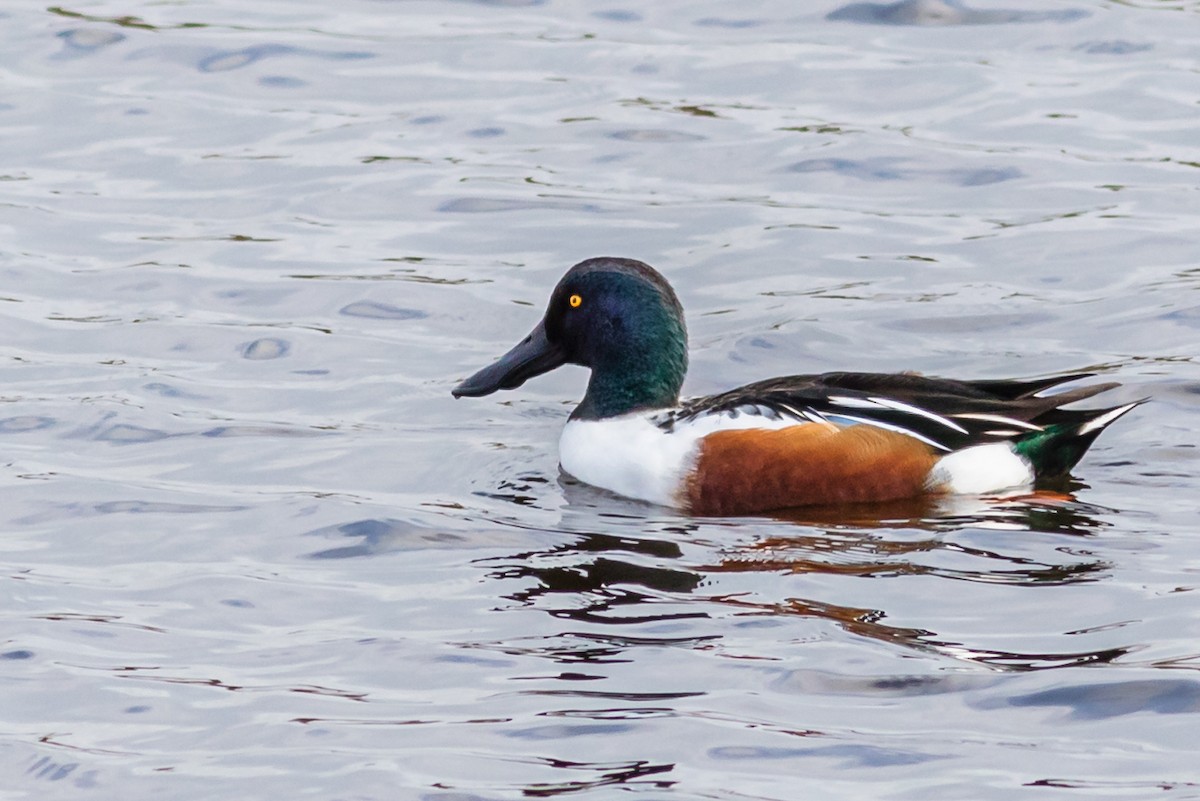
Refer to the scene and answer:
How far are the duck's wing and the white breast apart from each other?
0.06 meters

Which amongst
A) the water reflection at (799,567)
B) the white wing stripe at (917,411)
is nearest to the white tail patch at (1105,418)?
the water reflection at (799,567)

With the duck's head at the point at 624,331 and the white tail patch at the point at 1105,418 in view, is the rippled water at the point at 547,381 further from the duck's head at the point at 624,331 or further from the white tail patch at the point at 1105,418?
the duck's head at the point at 624,331

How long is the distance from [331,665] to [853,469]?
2.58 meters

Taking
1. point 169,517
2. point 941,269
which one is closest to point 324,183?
point 941,269

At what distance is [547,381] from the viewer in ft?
32.7

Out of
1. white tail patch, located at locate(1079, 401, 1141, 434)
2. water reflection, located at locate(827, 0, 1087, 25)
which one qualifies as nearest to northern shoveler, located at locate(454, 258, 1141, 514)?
white tail patch, located at locate(1079, 401, 1141, 434)

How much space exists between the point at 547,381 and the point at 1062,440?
9.20 ft

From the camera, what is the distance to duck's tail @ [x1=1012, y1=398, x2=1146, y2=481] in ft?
26.4

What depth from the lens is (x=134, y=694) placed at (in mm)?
5938

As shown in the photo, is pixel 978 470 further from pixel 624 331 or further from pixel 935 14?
pixel 935 14

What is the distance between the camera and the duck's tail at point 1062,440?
805 centimetres

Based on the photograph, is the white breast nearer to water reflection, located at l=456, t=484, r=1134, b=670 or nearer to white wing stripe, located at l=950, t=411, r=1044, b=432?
water reflection, located at l=456, t=484, r=1134, b=670

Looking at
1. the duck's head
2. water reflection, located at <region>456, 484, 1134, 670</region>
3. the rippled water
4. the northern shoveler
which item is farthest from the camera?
the duck's head

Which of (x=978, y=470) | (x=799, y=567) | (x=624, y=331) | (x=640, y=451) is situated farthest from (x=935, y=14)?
(x=799, y=567)
